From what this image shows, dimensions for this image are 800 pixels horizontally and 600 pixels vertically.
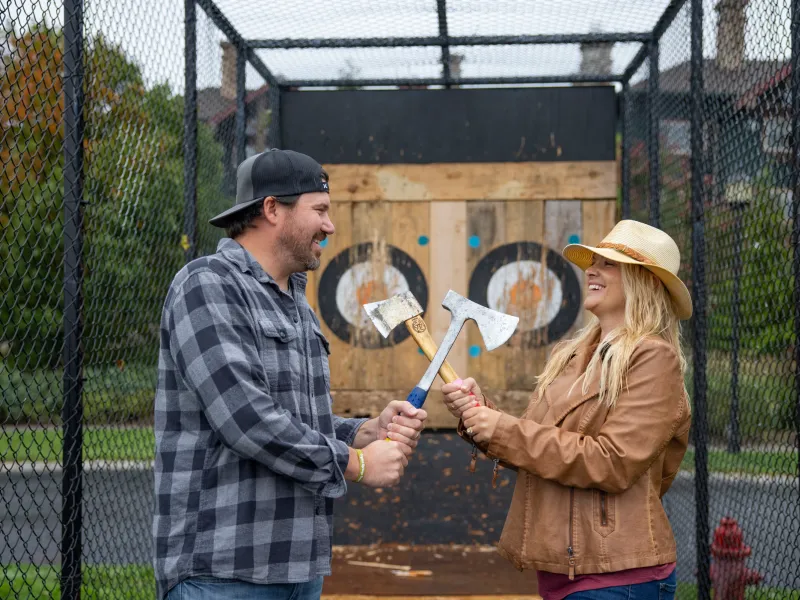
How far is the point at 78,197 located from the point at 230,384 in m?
1.07

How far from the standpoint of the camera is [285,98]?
6.04 m

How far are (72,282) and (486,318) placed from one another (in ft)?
4.39

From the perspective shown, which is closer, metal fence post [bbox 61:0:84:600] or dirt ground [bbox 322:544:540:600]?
metal fence post [bbox 61:0:84:600]

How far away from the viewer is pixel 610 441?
2268 millimetres

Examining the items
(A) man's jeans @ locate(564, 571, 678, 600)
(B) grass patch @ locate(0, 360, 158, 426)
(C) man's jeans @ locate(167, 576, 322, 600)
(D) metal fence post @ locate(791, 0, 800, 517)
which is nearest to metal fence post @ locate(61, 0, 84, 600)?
(B) grass patch @ locate(0, 360, 158, 426)

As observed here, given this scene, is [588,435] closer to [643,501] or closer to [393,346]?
[643,501]

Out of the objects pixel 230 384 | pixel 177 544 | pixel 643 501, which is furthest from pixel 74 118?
pixel 643 501

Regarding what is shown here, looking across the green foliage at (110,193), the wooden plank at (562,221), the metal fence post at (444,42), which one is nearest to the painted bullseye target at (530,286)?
the wooden plank at (562,221)

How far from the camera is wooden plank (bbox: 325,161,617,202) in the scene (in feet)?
19.4

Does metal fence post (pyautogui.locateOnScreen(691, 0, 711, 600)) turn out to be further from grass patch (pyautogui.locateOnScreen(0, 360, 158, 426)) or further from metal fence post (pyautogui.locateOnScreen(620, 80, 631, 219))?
grass patch (pyautogui.locateOnScreen(0, 360, 158, 426))

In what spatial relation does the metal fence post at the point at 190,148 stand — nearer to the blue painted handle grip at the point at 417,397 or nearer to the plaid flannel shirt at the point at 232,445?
the blue painted handle grip at the point at 417,397

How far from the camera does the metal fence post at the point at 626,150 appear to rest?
18.9 feet

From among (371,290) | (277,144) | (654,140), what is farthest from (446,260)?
(654,140)

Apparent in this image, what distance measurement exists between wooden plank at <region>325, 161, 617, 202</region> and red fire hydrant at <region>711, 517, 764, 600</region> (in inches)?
109
